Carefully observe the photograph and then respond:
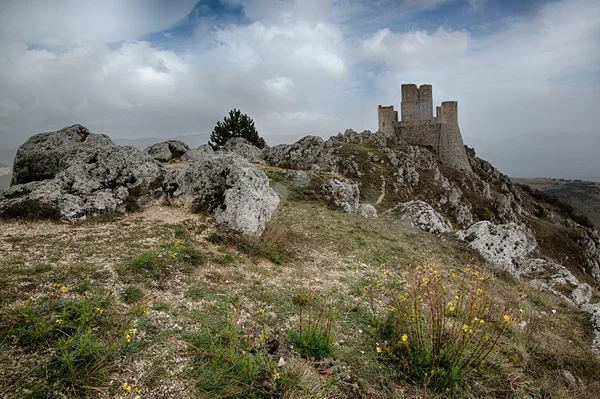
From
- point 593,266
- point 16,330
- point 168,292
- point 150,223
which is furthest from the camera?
point 593,266

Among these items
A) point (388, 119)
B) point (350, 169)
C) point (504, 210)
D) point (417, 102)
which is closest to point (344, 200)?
point (350, 169)

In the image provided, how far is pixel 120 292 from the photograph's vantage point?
511 cm

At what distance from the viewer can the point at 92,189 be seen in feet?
35.3

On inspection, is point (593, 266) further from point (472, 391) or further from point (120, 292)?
point (120, 292)

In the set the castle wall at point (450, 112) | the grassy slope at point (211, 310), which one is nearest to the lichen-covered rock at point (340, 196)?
the grassy slope at point (211, 310)

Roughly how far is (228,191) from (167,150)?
17.9 meters

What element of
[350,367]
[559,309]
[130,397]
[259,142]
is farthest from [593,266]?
[130,397]

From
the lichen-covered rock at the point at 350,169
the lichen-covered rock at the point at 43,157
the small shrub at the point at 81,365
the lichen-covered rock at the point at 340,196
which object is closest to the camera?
the small shrub at the point at 81,365

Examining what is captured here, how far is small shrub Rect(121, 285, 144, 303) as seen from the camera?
16.3 ft

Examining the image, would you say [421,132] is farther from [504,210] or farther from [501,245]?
[501,245]

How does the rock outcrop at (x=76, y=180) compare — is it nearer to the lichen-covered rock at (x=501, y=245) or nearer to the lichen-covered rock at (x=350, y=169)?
the lichen-covered rock at (x=501, y=245)

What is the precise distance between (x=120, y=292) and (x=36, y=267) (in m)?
1.78

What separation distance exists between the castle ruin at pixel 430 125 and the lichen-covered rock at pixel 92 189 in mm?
57994

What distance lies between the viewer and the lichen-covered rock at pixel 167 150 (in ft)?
80.5
